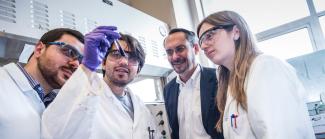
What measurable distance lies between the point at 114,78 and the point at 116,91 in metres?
0.11

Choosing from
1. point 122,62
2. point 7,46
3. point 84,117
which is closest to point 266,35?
point 122,62

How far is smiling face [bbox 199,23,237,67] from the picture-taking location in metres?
1.19

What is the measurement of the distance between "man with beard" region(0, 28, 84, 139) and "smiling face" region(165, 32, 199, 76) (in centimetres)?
58

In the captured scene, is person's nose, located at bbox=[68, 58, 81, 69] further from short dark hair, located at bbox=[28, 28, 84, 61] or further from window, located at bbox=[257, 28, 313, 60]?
window, located at bbox=[257, 28, 313, 60]

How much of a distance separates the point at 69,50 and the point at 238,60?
79 centimetres

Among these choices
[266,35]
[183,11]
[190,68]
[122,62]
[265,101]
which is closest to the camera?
[265,101]

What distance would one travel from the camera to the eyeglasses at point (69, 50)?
1129mm

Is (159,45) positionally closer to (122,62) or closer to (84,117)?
(122,62)

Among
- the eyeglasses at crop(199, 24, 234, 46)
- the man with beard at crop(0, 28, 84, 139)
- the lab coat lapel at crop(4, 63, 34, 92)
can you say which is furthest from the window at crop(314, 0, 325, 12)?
the lab coat lapel at crop(4, 63, 34, 92)

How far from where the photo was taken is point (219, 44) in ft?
3.97

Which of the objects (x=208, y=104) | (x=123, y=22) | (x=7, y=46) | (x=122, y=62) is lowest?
(x=208, y=104)

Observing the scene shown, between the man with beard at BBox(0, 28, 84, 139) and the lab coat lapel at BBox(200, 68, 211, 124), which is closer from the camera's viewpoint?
the man with beard at BBox(0, 28, 84, 139)

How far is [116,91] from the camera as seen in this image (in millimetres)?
1402

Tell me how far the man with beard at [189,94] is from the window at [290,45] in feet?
2.47
